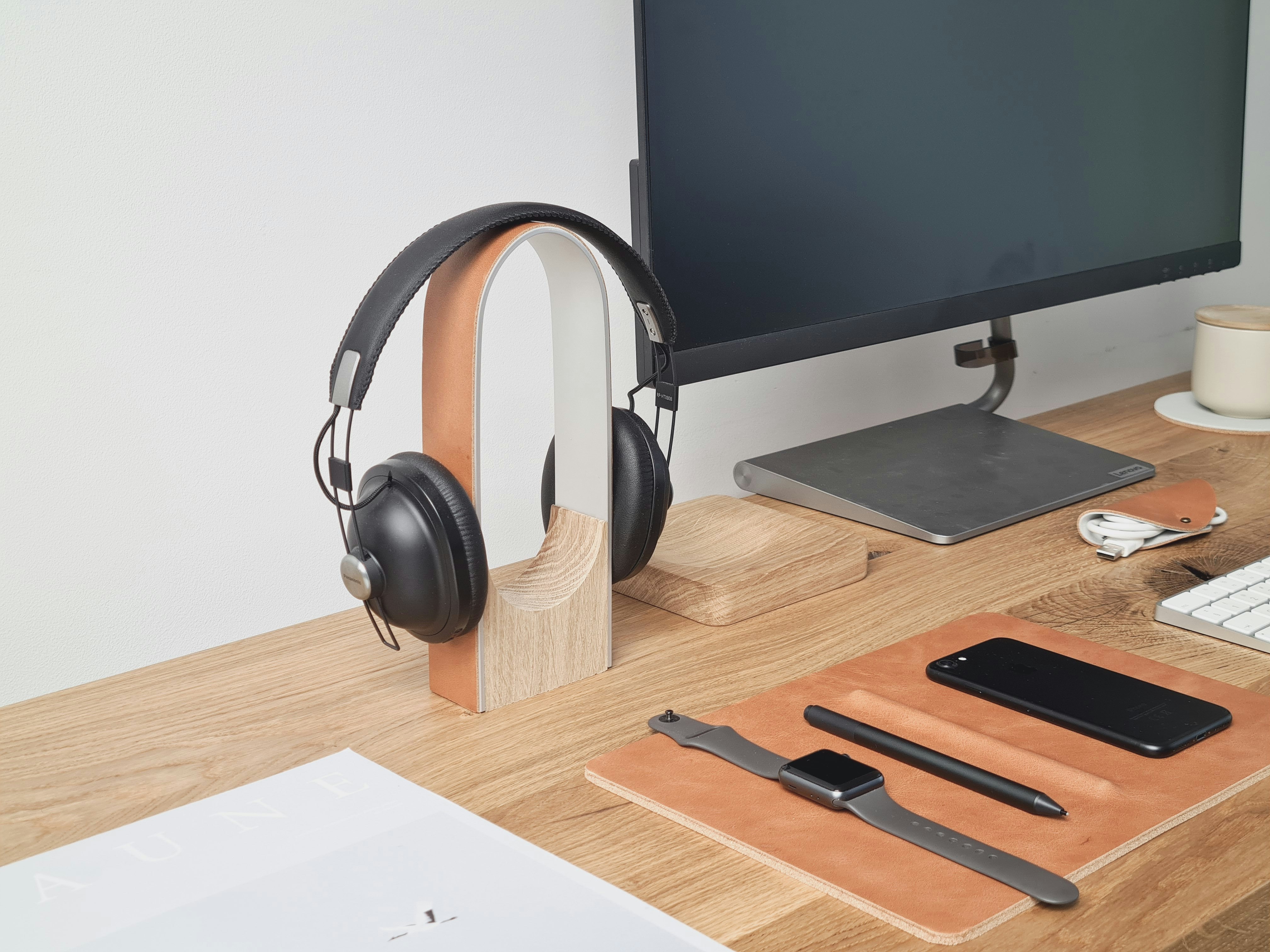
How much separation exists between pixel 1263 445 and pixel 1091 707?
0.71m

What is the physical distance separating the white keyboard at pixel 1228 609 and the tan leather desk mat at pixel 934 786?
72 mm

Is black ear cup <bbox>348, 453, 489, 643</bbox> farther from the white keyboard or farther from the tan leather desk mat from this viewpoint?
the white keyboard

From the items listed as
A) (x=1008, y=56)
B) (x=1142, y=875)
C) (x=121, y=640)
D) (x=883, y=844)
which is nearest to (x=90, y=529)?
(x=121, y=640)

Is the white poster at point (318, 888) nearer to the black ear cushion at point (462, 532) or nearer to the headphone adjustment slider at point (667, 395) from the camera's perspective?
the black ear cushion at point (462, 532)

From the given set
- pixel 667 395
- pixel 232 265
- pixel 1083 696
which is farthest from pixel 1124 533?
pixel 232 265

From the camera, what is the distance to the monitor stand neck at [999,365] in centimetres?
125

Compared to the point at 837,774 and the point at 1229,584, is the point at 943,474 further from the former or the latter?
the point at 837,774

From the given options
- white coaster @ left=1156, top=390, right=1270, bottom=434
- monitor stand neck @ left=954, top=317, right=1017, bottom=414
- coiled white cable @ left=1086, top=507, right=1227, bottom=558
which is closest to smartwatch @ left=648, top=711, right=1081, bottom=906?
coiled white cable @ left=1086, top=507, right=1227, bottom=558

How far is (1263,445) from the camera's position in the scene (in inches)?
48.4

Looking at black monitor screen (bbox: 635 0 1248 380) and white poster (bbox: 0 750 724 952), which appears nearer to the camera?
white poster (bbox: 0 750 724 952)

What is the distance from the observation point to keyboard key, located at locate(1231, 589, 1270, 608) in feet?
2.66

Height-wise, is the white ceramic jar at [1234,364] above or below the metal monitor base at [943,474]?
above

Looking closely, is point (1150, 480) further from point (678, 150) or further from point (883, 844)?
point (883, 844)

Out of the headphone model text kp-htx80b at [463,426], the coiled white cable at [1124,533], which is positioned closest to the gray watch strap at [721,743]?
the headphone model text kp-htx80b at [463,426]
